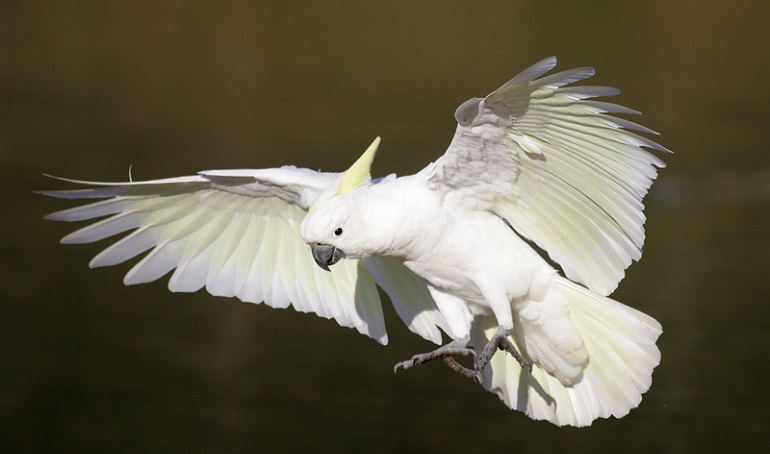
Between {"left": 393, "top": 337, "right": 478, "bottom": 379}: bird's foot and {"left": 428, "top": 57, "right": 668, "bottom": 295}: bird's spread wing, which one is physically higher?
{"left": 428, "top": 57, "right": 668, "bottom": 295}: bird's spread wing

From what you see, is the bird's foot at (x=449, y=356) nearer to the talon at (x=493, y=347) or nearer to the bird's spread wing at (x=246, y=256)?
the talon at (x=493, y=347)

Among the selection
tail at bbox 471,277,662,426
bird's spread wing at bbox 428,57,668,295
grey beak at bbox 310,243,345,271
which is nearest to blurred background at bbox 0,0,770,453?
tail at bbox 471,277,662,426

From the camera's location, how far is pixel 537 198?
18.6ft

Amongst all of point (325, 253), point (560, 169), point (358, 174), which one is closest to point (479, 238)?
point (560, 169)

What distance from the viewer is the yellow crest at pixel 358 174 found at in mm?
5617

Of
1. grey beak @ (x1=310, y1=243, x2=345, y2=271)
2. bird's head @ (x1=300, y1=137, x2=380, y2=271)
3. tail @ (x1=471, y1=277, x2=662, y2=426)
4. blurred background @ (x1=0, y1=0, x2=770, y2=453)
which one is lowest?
blurred background @ (x1=0, y1=0, x2=770, y2=453)

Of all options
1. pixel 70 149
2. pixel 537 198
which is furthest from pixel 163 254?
pixel 70 149

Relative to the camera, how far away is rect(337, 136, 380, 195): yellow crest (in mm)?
5617

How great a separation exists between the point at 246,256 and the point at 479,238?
4.96ft

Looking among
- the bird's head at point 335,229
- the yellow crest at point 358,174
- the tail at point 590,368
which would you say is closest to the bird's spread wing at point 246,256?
the tail at point 590,368

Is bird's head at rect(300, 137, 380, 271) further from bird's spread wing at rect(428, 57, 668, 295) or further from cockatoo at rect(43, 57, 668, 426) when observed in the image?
bird's spread wing at rect(428, 57, 668, 295)

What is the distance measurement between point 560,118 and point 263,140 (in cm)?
994

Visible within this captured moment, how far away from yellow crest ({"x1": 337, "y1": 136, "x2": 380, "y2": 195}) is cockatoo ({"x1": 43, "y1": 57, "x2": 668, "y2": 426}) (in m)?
0.01

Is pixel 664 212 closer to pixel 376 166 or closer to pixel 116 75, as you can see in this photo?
pixel 376 166
